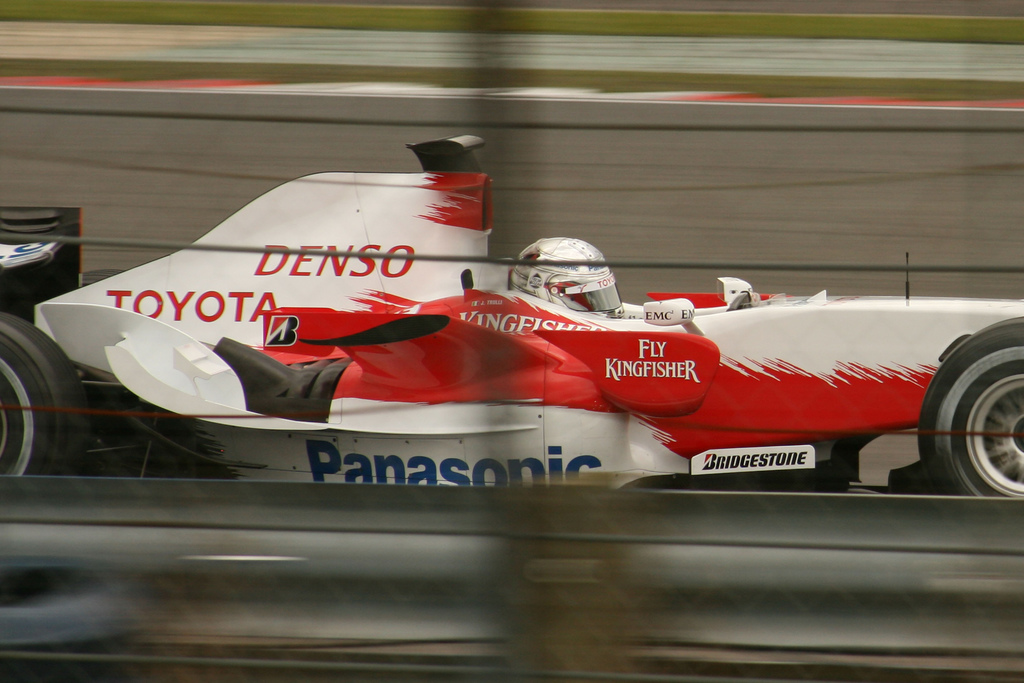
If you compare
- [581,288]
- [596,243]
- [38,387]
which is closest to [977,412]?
[596,243]

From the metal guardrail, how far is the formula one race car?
0.45 metres

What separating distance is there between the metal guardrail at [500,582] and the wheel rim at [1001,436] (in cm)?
17

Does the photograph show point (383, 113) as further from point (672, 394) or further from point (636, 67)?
point (672, 394)

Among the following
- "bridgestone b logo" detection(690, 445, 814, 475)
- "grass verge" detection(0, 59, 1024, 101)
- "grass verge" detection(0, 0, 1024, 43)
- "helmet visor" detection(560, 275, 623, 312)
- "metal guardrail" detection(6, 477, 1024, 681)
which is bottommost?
"bridgestone b logo" detection(690, 445, 814, 475)

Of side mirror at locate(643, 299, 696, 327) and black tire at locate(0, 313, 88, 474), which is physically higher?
side mirror at locate(643, 299, 696, 327)

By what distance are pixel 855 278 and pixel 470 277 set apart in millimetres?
1041

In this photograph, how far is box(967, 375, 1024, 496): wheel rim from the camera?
48.7 inches

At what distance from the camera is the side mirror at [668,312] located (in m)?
2.02

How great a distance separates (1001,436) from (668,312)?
97 cm

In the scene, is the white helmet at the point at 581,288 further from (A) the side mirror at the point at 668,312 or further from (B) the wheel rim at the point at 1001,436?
(B) the wheel rim at the point at 1001,436

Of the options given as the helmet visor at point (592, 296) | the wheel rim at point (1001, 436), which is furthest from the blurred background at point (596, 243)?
the helmet visor at point (592, 296)

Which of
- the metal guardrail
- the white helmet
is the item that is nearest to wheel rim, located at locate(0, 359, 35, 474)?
the metal guardrail

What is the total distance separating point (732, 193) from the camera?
3.94 feet

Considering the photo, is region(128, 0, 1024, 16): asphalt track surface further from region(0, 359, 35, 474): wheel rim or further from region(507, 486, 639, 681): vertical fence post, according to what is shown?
region(0, 359, 35, 474): wheel rim
